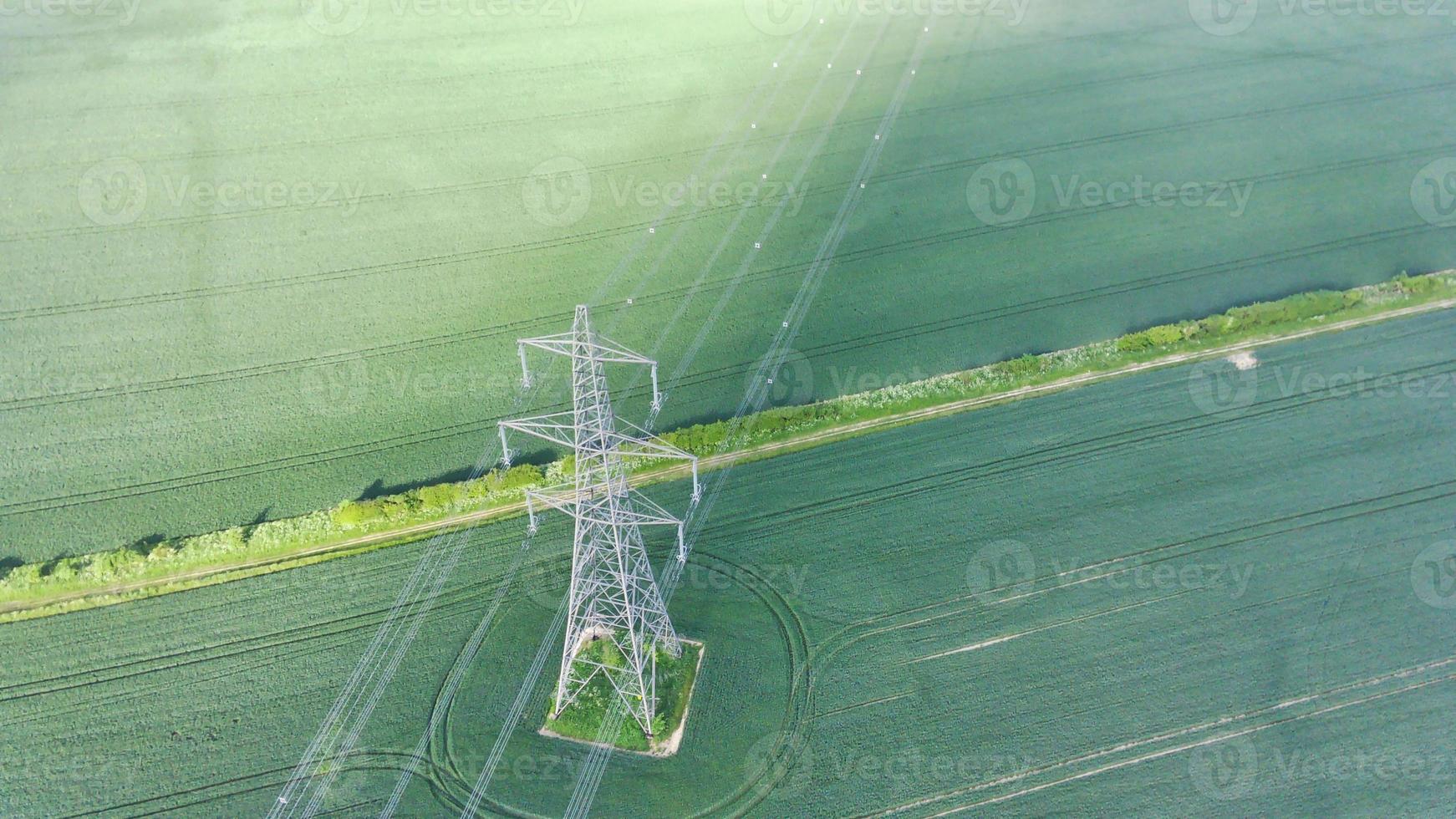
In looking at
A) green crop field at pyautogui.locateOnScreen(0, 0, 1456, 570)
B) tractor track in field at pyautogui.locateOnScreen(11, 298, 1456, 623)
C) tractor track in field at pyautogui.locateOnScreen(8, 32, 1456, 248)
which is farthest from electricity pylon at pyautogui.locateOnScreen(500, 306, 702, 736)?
tractor track in field at pyautogui.locateOnScreen(8, 32, 1456, 248)

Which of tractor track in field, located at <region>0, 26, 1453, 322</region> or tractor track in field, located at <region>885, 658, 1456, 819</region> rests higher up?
tractor track in field, located at <region>0, 26, 1453, 322</region>

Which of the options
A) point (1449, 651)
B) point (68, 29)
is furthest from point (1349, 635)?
point (68, 29)

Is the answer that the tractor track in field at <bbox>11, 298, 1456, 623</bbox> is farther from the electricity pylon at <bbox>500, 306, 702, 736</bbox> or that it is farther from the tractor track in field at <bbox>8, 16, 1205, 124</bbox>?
the tractor track in field at <bbox>8, 16, 1205, 124</bbox>

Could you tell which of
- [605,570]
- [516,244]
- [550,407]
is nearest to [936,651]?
[605,570]

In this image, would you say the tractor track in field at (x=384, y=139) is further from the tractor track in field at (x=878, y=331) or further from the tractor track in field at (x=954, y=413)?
the tractor track in field at (x=954, y=413)

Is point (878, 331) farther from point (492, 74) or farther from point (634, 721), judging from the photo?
point (492, 74)
